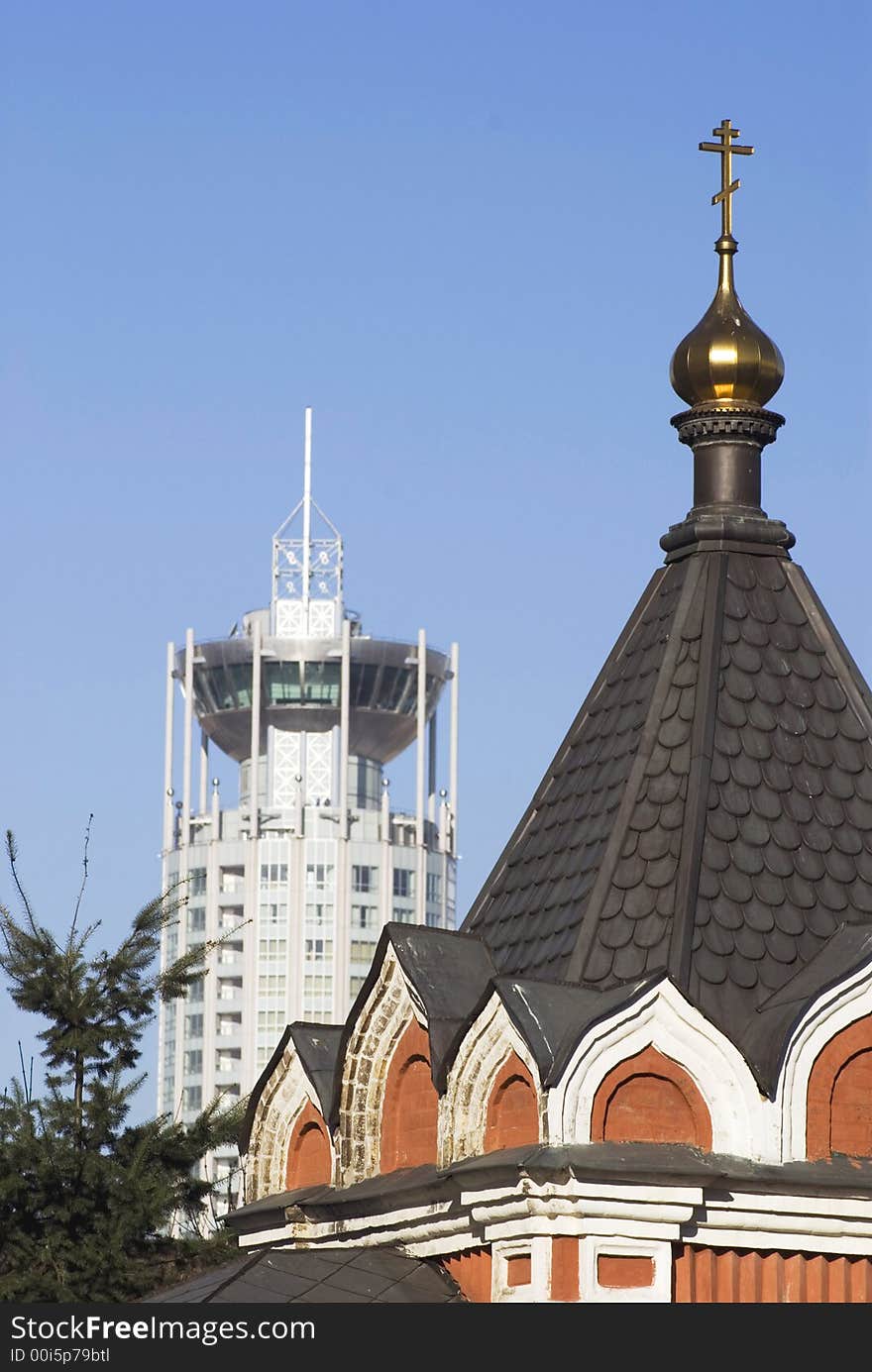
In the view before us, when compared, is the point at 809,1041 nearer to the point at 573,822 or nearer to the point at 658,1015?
the point at 658,1015

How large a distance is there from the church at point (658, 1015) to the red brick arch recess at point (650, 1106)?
14 millimetres

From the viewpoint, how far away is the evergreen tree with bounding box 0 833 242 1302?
17.9m

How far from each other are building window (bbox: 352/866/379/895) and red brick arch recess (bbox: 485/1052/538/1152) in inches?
4861

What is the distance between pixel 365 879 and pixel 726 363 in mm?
122203

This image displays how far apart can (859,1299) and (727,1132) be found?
3.41ft

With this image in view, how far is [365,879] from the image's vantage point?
138500 mm

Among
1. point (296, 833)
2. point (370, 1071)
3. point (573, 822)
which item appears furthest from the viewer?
point (296, 833)

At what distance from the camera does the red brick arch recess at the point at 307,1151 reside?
1692 cm

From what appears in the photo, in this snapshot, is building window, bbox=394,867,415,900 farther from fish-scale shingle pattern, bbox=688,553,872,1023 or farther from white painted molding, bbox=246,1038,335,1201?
fish-scale shingle pattern, bbox=688,553,872,1023

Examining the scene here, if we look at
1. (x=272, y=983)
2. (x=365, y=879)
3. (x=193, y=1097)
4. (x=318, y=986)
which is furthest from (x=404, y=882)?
(x=193, y=1097)

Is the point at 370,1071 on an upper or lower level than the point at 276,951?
lower

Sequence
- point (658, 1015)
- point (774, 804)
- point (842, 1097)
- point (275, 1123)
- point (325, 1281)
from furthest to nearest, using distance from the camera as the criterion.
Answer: point (275, 1123) → point (774, 804) → point (325, 1281) → point (842, 1097) → point (658, 1015)

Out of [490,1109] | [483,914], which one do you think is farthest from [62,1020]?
[490,1109]

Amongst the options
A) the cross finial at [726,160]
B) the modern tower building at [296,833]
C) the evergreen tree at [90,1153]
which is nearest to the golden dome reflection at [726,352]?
the cross finial at [726,160]
